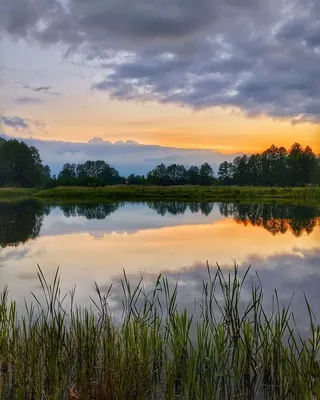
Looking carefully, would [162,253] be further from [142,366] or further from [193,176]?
[193,176]

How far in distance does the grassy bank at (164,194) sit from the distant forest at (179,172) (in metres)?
3.32

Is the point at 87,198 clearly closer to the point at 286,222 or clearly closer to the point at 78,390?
the point at 286,222

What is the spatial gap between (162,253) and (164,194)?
39715mm

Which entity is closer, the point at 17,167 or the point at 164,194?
the point at 164,194

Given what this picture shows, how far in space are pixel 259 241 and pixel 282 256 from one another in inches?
130

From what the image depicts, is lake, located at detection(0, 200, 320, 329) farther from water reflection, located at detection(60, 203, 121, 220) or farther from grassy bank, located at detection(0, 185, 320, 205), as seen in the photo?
grassy bank, located at detection(0, 185, 320, 205)

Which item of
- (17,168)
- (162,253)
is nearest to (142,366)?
(162,253)

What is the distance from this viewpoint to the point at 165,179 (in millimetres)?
70125

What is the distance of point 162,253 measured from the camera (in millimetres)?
14109

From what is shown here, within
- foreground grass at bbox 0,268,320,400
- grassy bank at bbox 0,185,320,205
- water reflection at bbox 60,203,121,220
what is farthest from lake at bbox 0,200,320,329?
grassy bank at bbox 0,185,320,205

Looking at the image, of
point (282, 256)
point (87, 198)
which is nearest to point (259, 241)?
point (282, 256)

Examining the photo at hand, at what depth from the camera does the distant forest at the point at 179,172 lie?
2416 inches

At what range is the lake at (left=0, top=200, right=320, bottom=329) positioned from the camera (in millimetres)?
9405

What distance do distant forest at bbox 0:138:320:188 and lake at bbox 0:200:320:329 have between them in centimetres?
3741
